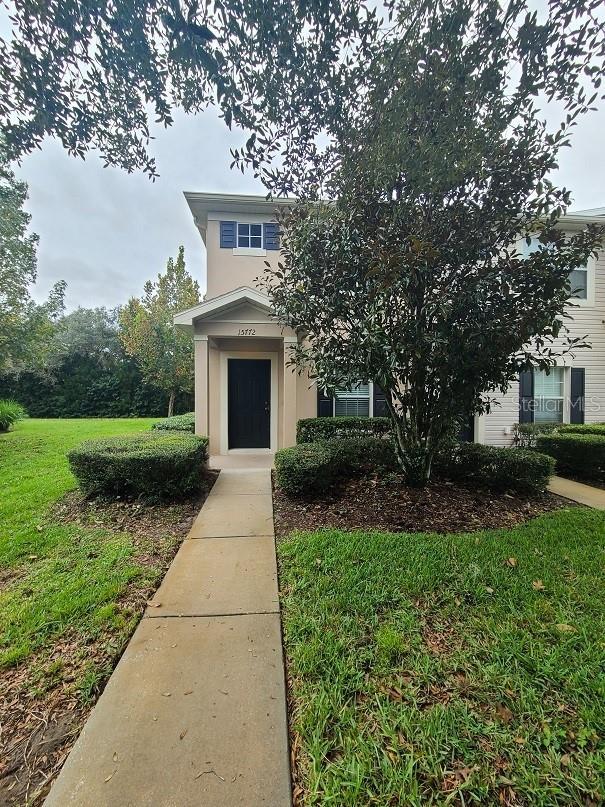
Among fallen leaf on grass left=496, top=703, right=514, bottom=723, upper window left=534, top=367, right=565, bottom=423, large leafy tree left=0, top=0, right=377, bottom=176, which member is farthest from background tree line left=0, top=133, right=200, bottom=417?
fallen leaf on grass left=496, top=703, right=514, bottom=723

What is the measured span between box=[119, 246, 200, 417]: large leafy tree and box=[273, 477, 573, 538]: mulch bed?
14.2 m

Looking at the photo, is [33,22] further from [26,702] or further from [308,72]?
[26,702]

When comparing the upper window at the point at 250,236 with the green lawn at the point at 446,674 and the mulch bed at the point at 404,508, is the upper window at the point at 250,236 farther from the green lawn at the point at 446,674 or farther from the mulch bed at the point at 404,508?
the green lawn at the point at 446,674

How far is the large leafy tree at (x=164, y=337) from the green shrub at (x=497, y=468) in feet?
49.2

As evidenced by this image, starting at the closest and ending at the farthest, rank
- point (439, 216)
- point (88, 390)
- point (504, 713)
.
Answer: point (504, 713), point (439, 216), point (88, 390)

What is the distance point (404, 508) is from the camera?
505 centimetres

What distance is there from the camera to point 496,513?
5.06 m

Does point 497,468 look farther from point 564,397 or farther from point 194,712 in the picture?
point 564,397

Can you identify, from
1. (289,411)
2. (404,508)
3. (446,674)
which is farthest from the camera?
(289,411)

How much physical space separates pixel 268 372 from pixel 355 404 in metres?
2.38

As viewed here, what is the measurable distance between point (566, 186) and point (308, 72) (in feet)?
10.9

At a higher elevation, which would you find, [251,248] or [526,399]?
[251,248]

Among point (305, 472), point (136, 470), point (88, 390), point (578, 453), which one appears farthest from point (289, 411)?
point (88, 390)

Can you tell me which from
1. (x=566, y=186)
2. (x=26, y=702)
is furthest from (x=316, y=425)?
(x=26, y=702)
